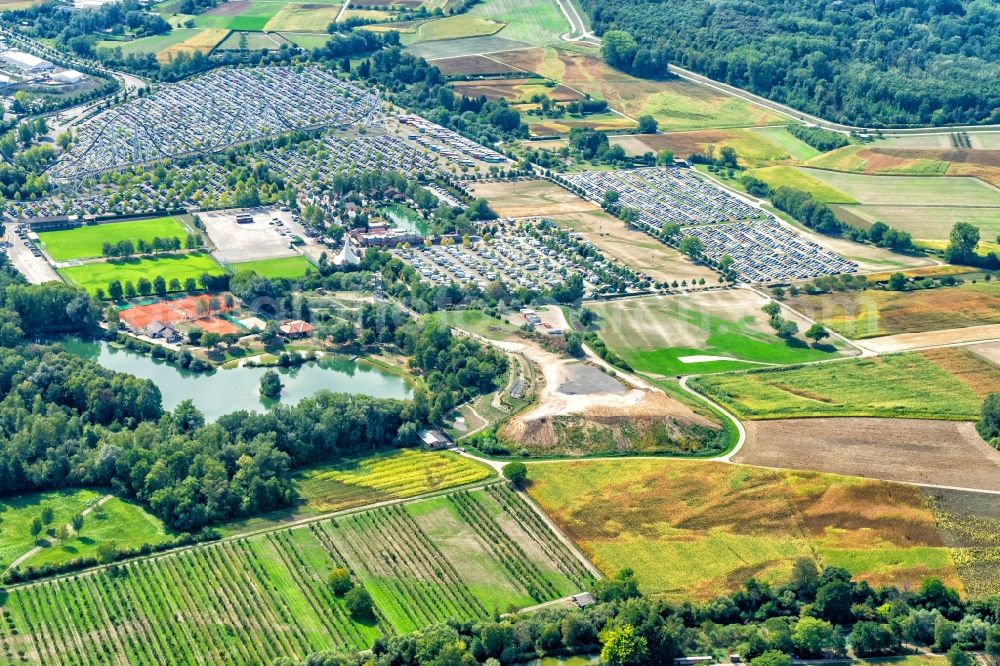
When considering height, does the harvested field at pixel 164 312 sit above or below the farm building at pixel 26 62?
below

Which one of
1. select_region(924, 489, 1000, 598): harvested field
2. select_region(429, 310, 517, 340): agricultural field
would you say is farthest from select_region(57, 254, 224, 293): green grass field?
select_region(924, 489, 1000, 598): harvested field

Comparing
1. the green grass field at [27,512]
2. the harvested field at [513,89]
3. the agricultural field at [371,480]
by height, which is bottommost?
the green grass field at [27,512]

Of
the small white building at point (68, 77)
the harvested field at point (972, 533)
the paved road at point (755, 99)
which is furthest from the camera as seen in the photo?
the small white building at point (68, 77)

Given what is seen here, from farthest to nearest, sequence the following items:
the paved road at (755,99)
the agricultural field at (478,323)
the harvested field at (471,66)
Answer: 1. the harvested field at (471,66)
2. the paved road at (755,99)
3. the agricultural field at (478,323)

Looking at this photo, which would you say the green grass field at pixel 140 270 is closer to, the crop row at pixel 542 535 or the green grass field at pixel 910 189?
the crop row at pixel 542 535

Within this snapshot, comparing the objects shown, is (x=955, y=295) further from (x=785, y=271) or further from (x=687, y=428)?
(x=687, y=428)

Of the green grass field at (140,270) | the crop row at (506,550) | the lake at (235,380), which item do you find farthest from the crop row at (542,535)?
the green grass field at (140,270)

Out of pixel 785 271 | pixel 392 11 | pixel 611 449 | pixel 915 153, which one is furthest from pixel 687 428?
pixel 392 11
